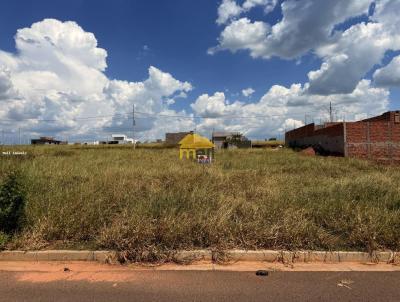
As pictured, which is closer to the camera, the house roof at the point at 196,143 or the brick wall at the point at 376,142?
the house roof at the point at 196,143

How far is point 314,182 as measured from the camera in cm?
1145

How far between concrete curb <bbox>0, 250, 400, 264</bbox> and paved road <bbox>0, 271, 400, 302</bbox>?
→ 0.48m

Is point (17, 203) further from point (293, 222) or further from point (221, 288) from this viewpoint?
point (293, 222)

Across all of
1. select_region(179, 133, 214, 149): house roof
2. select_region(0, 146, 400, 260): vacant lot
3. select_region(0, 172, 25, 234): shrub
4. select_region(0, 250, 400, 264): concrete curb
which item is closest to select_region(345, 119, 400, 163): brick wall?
select_region(179, 133, 214, 149): house roof

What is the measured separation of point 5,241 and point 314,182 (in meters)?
9.24

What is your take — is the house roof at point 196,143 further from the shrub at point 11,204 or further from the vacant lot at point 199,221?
the shrub at point 11,204

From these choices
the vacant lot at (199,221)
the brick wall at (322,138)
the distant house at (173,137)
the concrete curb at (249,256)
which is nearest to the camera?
the concrete curb at (249,256)

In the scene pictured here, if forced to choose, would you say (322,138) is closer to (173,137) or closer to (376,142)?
(376,142)

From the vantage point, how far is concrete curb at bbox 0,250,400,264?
17.4 feet

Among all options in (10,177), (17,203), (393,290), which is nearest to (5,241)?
(17,203)

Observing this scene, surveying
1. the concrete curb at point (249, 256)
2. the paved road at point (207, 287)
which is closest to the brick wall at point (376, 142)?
the concrete curb at point (249, 256)

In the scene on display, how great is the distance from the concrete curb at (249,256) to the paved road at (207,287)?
477 millimetres

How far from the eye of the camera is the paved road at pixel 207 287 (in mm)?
4074

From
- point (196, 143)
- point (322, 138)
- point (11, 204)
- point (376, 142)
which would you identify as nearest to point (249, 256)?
point (11, 204)
